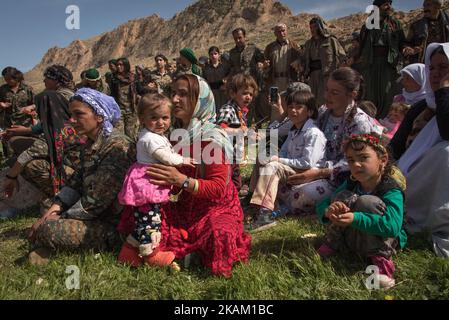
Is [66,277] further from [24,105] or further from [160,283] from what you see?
[24,105]

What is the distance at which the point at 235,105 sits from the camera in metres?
4.96

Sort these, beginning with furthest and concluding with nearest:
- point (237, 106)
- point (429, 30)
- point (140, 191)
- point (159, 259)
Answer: point (429, 30)
point (237, 106)
point (159, 259)
point (140, 191)

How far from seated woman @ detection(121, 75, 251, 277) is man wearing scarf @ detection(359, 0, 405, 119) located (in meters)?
5.16

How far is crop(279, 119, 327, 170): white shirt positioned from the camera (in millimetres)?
3742

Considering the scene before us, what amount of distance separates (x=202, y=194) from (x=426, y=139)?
2.15m

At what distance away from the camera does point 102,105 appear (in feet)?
10.0

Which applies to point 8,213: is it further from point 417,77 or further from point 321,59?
point 321,59

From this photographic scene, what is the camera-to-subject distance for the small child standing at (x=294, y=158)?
12.1 ft

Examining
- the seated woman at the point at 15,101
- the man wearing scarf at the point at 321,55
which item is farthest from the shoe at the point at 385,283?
the seated woman at the point at 15,101

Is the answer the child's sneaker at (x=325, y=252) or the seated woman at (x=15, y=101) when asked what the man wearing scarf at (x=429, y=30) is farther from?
the seated woman at (x=15, y=101)

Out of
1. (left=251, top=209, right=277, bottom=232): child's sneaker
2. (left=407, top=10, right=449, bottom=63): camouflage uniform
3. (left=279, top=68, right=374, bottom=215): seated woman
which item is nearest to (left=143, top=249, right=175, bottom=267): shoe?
(left=251, top=209, right=277, bottom=232): child's sneaker

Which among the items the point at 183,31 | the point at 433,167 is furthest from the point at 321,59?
the point at 183,31
